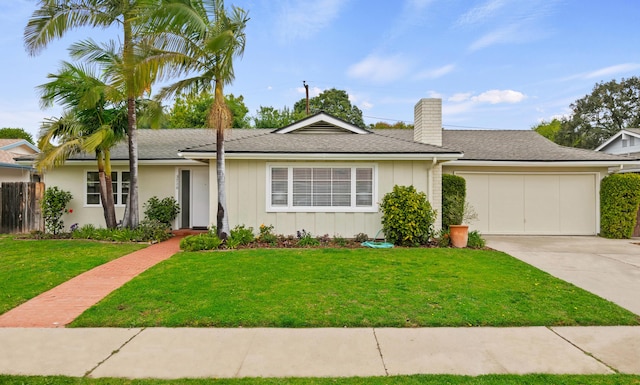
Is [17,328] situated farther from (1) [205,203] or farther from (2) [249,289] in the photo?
(1) [205,203]

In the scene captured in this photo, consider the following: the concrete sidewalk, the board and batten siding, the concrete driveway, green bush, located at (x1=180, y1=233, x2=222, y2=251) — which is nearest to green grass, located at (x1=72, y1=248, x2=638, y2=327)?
the concrete sidewalk

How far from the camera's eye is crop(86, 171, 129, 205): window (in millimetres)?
12359

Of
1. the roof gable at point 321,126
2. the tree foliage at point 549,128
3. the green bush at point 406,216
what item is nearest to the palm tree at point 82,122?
the roof gable at point 321,126

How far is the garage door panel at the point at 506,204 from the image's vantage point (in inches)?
488

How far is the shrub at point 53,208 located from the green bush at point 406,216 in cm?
1033

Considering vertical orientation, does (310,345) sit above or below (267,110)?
below

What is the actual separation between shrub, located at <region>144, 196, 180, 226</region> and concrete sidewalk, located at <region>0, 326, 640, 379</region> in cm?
750

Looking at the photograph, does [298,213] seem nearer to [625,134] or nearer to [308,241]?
[308,241]

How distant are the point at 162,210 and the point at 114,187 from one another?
236 centimetres

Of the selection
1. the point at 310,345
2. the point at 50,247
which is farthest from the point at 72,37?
the point at 310,345

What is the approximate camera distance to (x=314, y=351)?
3.72 m

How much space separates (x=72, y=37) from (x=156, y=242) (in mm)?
6562

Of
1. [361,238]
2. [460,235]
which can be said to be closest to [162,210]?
[361,238]

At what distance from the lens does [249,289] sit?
18.6 feet
